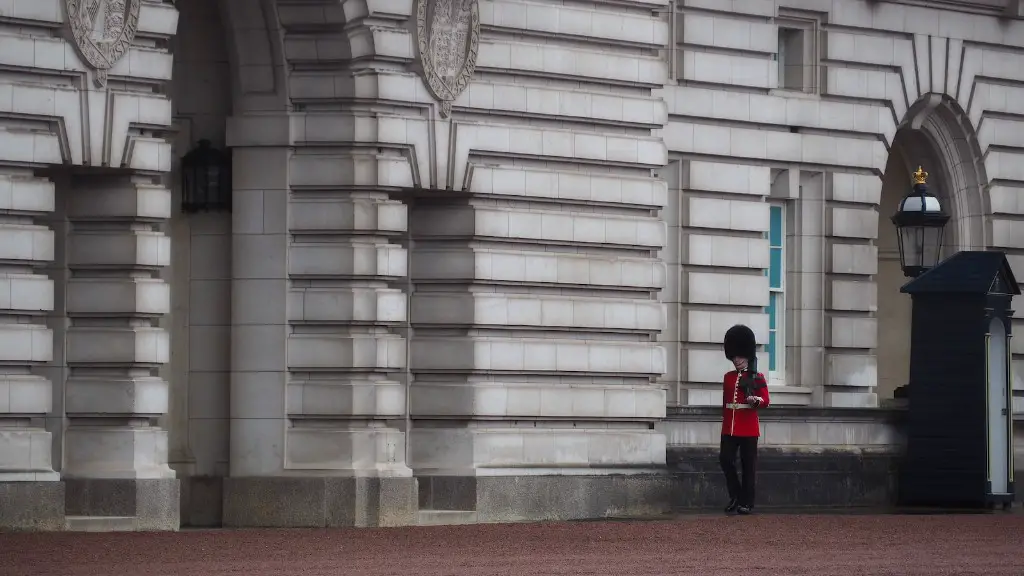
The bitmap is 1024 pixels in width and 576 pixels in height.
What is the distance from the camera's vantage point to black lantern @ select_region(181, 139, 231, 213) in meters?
20.7

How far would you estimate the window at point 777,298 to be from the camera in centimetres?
2616

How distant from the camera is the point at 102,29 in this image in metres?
18.8

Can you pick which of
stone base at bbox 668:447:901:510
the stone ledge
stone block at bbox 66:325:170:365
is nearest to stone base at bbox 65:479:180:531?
stone block at bbox 66:325:170:365

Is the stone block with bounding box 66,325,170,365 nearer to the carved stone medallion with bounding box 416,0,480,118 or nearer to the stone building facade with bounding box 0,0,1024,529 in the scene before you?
the stone building facade with bounding box 0,0,1024,529

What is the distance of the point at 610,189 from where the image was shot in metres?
22.4

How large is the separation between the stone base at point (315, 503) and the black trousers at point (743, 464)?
360 cm

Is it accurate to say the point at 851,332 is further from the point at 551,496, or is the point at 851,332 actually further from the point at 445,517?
A: the point at 445,517

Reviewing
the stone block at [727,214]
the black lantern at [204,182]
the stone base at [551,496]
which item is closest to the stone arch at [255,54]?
the black lantern at [204,182]

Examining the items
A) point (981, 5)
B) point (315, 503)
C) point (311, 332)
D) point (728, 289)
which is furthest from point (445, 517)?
point (981, 5)

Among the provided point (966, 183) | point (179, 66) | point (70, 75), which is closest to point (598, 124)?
point (179, 66)

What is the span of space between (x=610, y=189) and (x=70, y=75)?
18.3ft

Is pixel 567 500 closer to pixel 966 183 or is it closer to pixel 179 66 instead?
pixel 179 66

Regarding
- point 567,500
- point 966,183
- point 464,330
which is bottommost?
point 567,500

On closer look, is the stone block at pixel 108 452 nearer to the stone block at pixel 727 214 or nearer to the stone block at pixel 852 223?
the stone block at pixel 727 214
